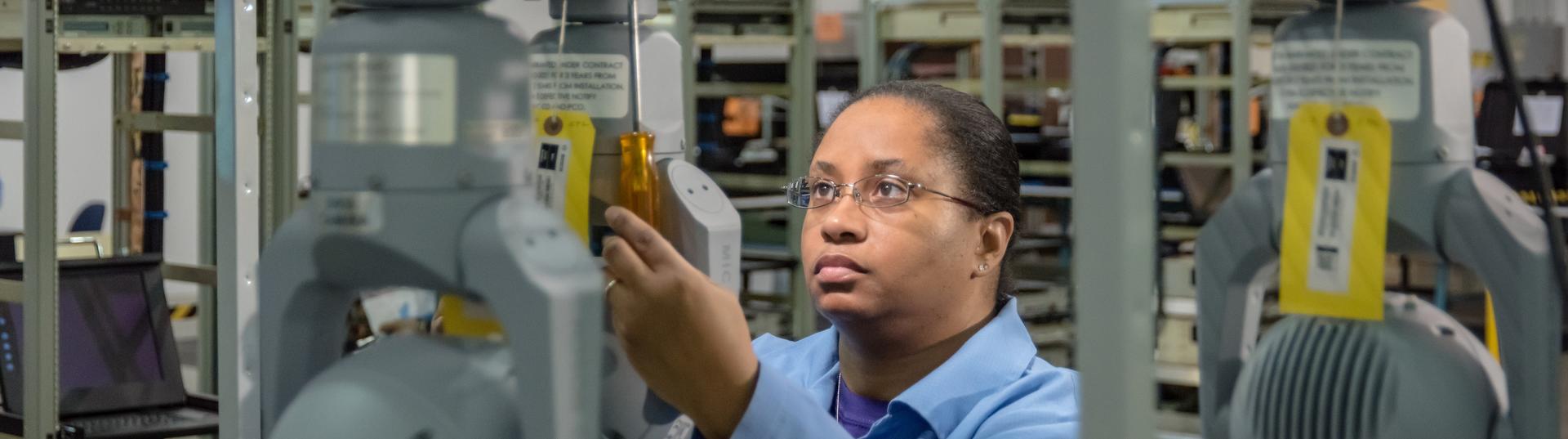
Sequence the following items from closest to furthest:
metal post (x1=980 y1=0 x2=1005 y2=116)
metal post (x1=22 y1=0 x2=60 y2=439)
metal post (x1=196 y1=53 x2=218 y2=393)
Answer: metal post (x1=22 y1=0 x2=60 y2=439), metal post (x1=196 y1=53 x2=218 y2=393), metal post (x1=980 y1=0 x2=1005 y2=116)

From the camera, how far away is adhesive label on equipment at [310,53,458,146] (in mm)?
673

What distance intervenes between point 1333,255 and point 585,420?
38 centimetres

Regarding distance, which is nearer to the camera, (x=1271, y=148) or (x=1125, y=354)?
(x=1125, y=354)

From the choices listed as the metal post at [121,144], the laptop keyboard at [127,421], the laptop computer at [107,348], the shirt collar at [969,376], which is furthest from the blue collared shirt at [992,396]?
the metal post at [121,144]

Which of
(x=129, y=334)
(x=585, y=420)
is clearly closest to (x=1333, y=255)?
(x=585, y=420)

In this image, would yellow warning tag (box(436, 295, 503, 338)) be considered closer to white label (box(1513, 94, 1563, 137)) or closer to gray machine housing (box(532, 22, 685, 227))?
gray machine housing (box(532, 22, 685, 227))

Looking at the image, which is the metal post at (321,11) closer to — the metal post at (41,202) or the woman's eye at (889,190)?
the metal post at (41,202)

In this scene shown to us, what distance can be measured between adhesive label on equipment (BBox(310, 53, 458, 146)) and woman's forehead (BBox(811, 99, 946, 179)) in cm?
61

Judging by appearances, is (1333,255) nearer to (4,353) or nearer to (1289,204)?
(1289,204)

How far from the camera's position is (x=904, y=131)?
1.29 m

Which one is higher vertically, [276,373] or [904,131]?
[904,131]

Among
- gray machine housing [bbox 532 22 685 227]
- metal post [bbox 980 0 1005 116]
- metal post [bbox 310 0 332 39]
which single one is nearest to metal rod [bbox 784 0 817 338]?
metal post [bbox 980 0 1005 116]

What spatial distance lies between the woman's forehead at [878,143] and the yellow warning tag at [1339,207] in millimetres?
509

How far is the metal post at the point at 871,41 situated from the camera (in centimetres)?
530
